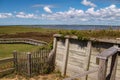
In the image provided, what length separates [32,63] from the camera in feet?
31.8

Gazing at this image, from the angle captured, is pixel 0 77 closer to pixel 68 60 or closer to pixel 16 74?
pixel 16 74

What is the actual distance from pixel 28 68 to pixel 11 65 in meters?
1.79

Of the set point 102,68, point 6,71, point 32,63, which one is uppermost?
point 102,68

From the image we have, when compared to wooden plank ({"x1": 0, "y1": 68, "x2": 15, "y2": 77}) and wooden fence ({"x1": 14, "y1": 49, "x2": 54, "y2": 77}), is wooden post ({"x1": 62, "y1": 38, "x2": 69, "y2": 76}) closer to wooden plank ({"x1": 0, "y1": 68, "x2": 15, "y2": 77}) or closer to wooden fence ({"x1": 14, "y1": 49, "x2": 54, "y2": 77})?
wooden fence ({"x1": 14, "y1": 49, "x2": 54, "y2": 77})

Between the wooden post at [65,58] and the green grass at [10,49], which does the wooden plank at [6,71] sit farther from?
the green grass at [10,49]

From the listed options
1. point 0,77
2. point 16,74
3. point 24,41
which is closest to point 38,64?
point 16,74

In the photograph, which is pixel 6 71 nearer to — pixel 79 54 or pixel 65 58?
pixel 65 58

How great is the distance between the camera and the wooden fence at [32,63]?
31.5 feet

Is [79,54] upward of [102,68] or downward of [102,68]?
downward

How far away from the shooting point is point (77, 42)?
855cm

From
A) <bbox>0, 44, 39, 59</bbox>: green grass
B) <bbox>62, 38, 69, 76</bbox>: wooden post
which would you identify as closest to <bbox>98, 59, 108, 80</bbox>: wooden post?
<bbox>62, 38, 69, 76</bbox>: wooden post

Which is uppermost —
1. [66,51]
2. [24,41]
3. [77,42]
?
[77,42]

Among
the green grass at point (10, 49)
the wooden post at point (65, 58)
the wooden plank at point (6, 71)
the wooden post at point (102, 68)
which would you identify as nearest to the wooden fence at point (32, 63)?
the wooden plank at point (6, 71)

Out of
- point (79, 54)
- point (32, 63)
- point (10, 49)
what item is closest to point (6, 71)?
point (32, 63)
